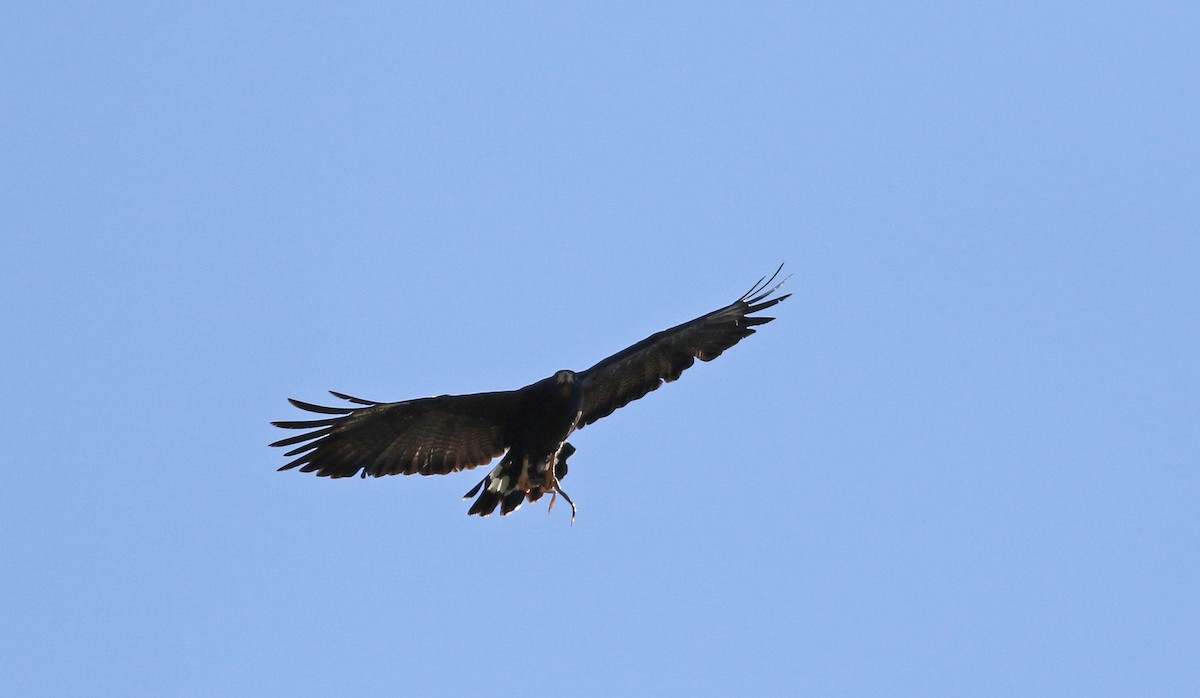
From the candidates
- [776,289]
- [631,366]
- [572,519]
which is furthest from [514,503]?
[776,289]

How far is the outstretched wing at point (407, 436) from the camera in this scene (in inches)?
550

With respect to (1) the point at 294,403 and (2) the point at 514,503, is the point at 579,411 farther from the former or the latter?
(1) the point at 294,403

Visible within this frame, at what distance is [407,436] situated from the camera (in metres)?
14.3

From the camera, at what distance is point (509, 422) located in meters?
14.3

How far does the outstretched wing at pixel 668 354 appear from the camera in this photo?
47.0 feet

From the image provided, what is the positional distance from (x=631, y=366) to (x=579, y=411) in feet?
2.43

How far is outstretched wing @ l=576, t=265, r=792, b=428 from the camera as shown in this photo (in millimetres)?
14320

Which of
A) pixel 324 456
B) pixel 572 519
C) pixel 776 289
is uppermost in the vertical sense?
pixel 776 289

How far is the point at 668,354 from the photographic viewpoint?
14484 millimetres

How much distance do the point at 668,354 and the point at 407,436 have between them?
2.33 metres

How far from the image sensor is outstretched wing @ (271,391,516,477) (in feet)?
45.8

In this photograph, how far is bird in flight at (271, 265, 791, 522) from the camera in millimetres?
13945

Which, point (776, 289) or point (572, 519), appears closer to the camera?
point (572, 519)

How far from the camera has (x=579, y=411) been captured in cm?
1384
